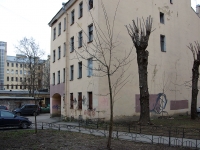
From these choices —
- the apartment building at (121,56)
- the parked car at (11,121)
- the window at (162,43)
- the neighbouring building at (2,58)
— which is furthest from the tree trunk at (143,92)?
the neighbouring building at (2,58)

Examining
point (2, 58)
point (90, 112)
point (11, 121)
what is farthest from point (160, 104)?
point (2, 58)

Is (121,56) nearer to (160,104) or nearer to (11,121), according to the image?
(160,104)

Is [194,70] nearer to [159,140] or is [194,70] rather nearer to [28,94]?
[159,140]

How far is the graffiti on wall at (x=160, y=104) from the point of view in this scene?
78.2 feet

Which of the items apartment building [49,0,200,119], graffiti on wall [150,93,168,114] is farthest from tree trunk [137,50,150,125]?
graffiti on wall [150,93,168,114]

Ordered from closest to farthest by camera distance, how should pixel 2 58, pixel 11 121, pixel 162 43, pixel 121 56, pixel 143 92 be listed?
1. pixel 11 121
2. pixel 143 92
3. pixel 121 56
4. pixel 162 43
5. pixel 2 58

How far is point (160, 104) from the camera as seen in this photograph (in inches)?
956

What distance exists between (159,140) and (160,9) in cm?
1788

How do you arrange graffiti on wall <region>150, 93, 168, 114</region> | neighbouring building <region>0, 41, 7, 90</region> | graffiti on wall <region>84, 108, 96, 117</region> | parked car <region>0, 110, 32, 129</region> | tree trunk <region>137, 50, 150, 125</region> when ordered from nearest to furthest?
parked car <region>0, 110, 32, 129</region> → tree trunk <region>137, 50, 150, 125</region> → graffiti on wall <region>84, 108, 96, 117</region> → graffiti on wall <region>150, 93, 168, 114</region> → neighbouring building <region>0, 41, 7, 90</region>

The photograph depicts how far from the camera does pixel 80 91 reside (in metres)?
22.0

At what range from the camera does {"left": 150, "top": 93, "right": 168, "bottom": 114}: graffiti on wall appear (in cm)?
2383

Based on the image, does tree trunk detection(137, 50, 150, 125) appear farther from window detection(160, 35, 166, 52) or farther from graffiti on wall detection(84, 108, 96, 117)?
window detection(160, 35, 166, 52)

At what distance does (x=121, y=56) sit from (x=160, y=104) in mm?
7360

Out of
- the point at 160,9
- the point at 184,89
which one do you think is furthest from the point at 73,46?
the point at 184,89
